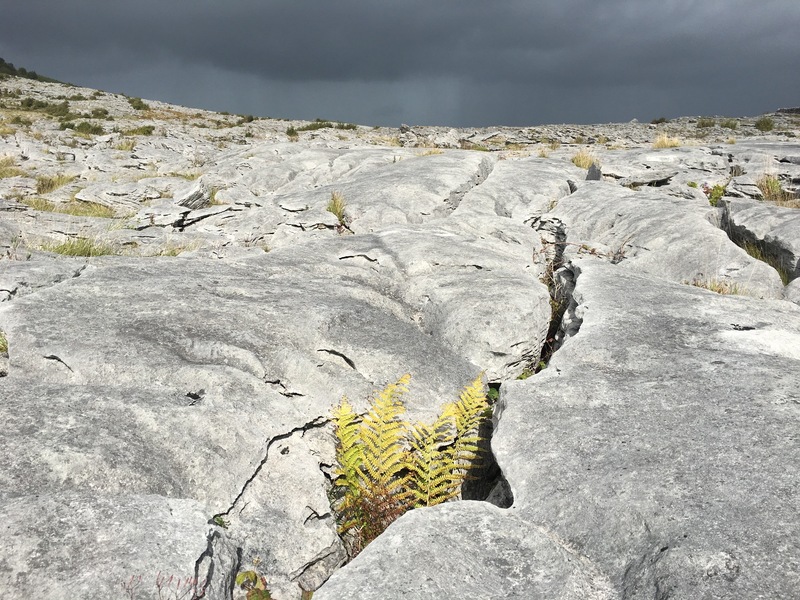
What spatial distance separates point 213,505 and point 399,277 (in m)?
5.05

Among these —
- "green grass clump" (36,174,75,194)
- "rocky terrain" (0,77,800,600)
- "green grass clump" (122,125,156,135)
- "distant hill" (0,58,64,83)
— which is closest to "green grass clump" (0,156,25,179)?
"green grass clump" (36,174,75,194)

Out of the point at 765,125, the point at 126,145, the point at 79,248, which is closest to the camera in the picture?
Answer: the point at 79,248

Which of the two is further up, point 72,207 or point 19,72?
point 19,72

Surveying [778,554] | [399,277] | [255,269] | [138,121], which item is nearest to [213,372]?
[255,269]

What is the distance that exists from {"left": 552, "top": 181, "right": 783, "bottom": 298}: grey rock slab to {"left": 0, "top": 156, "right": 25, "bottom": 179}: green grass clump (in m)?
24.5

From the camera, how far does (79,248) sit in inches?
411

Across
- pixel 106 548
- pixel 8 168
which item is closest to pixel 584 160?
pixel 106 548

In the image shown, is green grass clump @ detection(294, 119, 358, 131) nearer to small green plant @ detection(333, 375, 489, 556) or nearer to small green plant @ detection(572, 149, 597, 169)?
small green plant @ detection(572, 149, 597, 169)

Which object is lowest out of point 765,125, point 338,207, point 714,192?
point 338,207

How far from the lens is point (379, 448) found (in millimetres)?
5371

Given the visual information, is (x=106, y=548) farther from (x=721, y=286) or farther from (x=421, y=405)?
(x=721, y=286)

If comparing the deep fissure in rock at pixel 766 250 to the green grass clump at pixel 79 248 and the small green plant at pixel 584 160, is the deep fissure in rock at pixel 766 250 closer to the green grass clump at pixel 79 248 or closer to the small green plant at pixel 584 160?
the small green plant at pixel 584 160

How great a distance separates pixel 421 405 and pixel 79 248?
811 cm

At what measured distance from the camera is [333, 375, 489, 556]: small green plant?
16.9 ft
